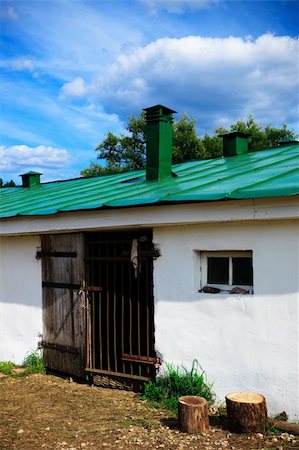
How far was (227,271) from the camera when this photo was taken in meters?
6.47

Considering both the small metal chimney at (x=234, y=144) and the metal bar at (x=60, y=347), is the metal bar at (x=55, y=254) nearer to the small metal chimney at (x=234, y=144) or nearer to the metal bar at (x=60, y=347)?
the metal bar at (x=60, y=347)

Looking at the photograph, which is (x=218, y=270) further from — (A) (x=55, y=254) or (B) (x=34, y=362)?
(B) (x=34, y=362)

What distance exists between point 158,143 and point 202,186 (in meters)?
2.28

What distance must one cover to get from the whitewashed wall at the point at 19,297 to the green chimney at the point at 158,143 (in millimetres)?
2349

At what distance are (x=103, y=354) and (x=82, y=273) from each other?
125 centimetres

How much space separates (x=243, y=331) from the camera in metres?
6.09

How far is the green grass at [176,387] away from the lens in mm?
6355

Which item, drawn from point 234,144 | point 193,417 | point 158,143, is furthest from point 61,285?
point 234,144

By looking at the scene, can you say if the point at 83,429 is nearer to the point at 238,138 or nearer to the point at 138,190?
the point at 138,190

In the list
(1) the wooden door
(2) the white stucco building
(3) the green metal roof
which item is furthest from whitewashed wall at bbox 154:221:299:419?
(1) the wooden door

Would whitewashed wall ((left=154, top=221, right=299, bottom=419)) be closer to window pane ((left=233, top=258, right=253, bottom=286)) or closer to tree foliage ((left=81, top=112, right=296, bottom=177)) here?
window pane ((left=233, top=258, right=253, bottom=286))

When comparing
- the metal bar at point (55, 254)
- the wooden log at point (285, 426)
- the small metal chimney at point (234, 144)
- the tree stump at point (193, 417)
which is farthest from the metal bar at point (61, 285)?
the small metal chimney at point (234, 144)

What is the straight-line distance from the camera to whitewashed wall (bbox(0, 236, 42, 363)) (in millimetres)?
8703

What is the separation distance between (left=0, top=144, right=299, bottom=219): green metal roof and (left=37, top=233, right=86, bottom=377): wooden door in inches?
26.1
